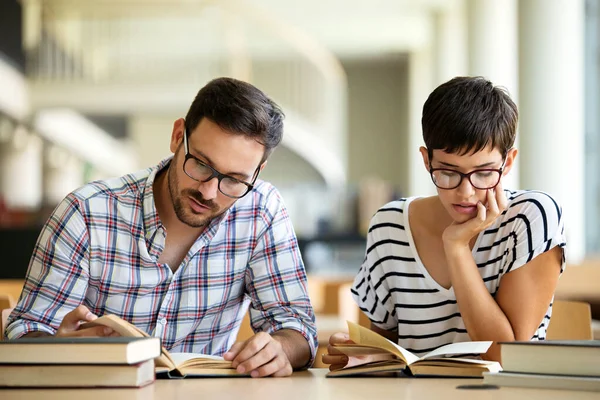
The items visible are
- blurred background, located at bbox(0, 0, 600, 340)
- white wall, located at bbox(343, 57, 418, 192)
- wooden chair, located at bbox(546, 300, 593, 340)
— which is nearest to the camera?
wooden chair, located at bbox(546, 300, 593, 340)

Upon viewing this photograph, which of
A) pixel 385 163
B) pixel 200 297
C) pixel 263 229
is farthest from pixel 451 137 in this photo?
pixel 385 163

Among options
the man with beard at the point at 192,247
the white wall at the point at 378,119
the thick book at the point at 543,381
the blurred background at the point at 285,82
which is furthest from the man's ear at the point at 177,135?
the white wall at the point at 378,119

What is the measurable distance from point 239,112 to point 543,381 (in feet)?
2.62

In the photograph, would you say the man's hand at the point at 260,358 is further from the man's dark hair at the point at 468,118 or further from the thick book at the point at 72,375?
the man's dark hair at the point at 468,118

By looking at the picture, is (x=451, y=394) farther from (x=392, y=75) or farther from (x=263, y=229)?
(x=392, y=75)

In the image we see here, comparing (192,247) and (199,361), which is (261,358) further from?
(192,247)

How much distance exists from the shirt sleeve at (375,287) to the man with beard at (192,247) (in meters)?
0.14

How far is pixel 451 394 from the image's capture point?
4.12 ft

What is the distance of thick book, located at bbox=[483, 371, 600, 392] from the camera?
4.14ft

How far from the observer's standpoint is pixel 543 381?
1298mm

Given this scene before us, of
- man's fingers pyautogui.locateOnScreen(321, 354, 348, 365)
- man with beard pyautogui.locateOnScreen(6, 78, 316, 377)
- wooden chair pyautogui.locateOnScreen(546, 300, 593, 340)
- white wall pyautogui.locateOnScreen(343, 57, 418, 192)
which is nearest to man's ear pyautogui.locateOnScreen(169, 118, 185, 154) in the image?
man with beard pyautogui.locateOnScreen(6, 78, 316, 377)

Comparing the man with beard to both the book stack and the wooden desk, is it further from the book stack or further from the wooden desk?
the book stack

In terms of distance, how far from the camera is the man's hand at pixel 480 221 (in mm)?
1639

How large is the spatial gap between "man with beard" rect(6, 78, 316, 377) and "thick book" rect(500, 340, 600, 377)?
46 centimetres
